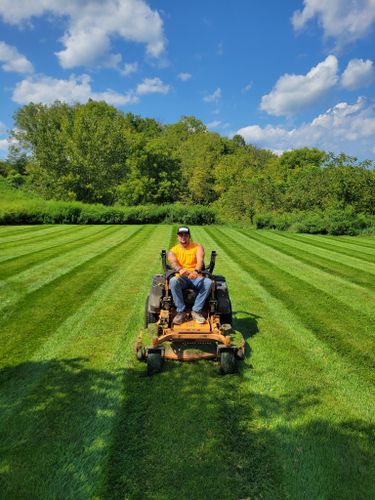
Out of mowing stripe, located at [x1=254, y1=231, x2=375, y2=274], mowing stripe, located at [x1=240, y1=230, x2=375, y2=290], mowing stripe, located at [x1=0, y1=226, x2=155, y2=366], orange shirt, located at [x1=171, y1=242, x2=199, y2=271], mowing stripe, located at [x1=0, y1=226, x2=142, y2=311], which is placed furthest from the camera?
mowing stripe, located at [x1=254, y1=231, x2=375, y2=274]

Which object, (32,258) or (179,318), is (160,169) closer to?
(32,258)

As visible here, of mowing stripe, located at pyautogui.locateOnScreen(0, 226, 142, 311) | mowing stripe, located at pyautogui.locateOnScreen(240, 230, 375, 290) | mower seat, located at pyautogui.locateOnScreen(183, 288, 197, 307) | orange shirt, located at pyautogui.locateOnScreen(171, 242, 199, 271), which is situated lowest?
mowing stripe, located at pyautogui.locateOnScreen(0, 226, 142, 311)

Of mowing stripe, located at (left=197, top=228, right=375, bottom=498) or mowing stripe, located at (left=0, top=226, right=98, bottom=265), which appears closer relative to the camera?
mowing stripe, located at (left=197, top=228, right=375, bottom=498)

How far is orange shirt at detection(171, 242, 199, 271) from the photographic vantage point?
21.9 feet

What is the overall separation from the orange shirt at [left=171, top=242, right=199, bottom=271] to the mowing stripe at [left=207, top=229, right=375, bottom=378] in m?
2.73

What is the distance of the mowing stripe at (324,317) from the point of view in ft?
20.8

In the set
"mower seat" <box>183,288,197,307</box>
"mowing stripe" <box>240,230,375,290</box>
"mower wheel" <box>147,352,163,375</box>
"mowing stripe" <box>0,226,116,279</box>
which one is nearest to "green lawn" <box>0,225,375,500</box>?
"mower wheel" <box>147,352,163,375</box>

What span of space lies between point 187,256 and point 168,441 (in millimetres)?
3420

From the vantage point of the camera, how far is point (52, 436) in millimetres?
3881

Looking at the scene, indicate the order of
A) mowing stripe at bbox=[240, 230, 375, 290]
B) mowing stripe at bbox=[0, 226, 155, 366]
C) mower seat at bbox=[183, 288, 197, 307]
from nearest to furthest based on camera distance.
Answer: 1. mower seat at bbox=[183, 288, 197, 307]
2. mowing stripe at bbox=[0, 226, 155, 366]
3. mowing stripe at bbox=[240, 230, 375, 290]

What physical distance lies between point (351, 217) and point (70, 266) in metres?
23.3

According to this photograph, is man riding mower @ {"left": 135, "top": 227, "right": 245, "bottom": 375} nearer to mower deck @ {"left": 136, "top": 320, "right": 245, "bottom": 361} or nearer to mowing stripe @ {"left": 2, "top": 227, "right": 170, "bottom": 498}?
mower deck @ {"left": 136, "top": 320, "right": 245, "bottom": 361}

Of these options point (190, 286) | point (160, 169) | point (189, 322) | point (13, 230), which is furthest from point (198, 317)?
point (160, 169)

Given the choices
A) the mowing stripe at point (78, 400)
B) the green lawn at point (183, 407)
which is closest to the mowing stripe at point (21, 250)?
the green lawn at point (183, 407)
